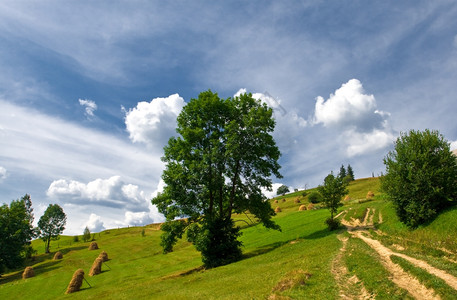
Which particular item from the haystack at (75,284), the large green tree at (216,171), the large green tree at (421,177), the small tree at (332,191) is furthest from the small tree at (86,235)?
the large green tree at (421,177)

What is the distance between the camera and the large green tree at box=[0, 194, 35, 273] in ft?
234

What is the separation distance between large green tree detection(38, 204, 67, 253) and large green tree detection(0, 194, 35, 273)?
1341 centimetres

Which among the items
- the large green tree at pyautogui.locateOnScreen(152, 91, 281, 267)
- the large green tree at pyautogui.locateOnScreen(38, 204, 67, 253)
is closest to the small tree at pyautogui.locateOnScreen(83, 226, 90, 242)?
the large green tree at pyautogui.locateOnScreen(38, 204, 67, 253)

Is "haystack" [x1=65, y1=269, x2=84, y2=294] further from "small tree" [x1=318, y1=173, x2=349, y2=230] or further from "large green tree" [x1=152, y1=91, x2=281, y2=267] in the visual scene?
"small tree" [x1=318, y1=173, x2=349, y2=230]

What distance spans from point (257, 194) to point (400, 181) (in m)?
18.1

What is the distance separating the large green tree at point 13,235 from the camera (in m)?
71.2

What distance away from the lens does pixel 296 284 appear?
16109 millimetres

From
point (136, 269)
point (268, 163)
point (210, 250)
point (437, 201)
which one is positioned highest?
point (268, 163)

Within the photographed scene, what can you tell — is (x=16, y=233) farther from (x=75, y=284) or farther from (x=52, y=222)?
(x=75, y=284)

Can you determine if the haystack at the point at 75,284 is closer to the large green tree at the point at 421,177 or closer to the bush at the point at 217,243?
the bush at the point at 217,243

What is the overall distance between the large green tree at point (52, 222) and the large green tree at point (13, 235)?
1341 centimetres

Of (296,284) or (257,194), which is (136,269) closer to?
(257,194)

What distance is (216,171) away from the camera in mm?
35125

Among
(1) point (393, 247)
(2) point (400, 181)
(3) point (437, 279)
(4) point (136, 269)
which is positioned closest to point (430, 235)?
(1) point (393, 247)
